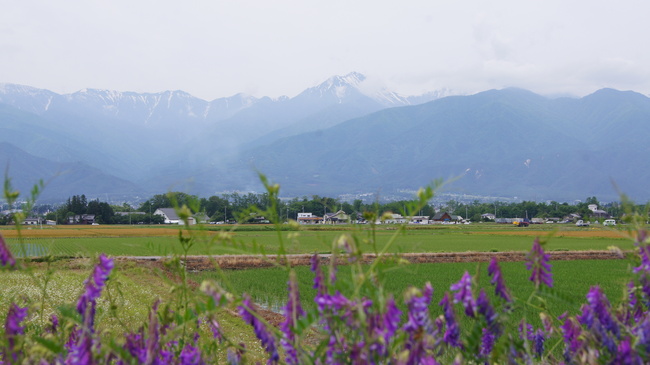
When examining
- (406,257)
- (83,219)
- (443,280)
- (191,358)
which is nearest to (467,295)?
(191,358)

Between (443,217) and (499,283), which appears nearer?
(499,283)

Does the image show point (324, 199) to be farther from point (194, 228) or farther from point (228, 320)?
point (228, 320)

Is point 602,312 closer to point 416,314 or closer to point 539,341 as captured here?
point 416,314

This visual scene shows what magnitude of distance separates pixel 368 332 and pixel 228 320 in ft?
36.2

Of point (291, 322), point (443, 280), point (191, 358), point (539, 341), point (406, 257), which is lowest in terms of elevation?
point (443, 280)

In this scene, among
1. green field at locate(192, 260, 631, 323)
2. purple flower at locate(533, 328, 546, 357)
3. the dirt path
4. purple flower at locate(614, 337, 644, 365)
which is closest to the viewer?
purple flower at locate(614, 337, 644, 365)

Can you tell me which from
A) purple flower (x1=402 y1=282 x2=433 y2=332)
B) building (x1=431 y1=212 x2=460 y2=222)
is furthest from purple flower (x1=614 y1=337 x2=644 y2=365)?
building (x1=431 y1=212 x2=460 y2=222)

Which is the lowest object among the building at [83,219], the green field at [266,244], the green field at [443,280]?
the green field at [443,280]

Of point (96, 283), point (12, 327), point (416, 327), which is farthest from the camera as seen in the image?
point (12, 327)

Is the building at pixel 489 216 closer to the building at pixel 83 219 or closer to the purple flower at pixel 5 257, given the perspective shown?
the building at pixel 83 219

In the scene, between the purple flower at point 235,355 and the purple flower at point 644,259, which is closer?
the purple flower at point 644,259

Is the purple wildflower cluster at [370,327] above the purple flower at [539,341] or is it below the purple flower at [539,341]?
above

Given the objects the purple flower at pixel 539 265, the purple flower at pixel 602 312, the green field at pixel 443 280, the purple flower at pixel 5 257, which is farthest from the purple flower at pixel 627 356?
the green field at pixel 443 280

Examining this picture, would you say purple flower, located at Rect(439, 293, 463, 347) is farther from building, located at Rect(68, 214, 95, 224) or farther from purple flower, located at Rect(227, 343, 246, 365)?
building, located at Rect(68, 214, 95, 224)
